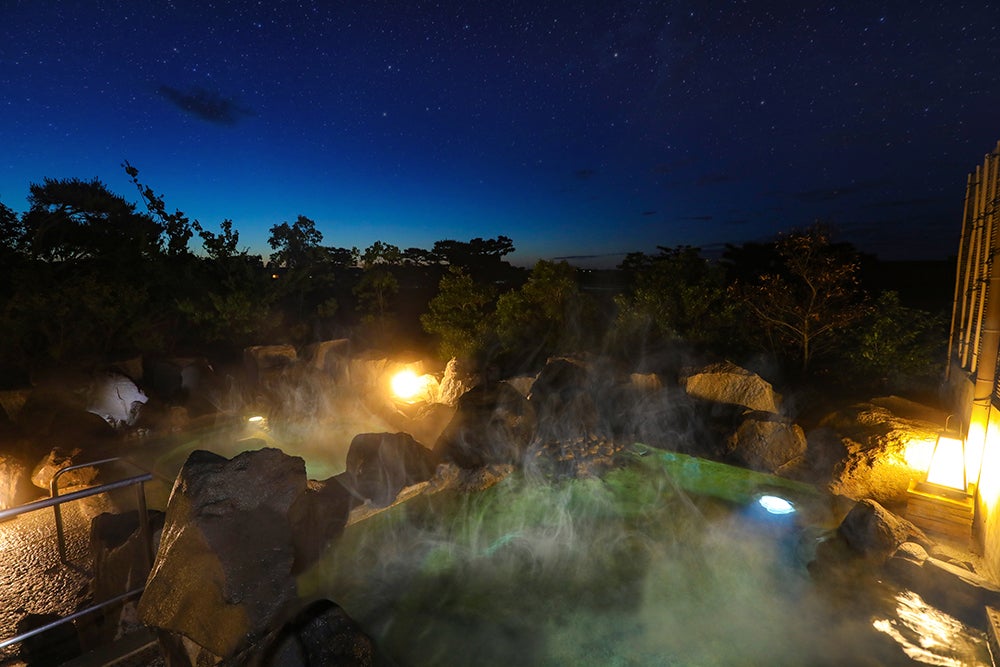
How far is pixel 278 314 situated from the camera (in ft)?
49.5

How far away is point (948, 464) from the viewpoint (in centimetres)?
474

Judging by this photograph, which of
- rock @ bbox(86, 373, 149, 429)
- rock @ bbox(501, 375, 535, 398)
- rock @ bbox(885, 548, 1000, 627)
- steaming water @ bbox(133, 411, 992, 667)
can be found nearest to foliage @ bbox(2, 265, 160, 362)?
rock @ bbox(86, 373, 149, 429)

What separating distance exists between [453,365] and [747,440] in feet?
23.0

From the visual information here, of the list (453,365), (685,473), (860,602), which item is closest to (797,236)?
(685,473)

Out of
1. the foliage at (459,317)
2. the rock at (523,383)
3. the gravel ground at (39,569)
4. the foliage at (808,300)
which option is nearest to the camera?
the gravel ground at (39,569)

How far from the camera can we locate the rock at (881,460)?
5816mm

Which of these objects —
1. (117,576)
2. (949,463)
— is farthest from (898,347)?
(117,576)

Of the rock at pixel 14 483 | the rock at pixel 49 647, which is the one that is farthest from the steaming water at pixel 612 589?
the rock at pixel 14 483

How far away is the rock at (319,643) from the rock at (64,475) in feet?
20.7

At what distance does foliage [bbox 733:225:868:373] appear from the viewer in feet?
27.9

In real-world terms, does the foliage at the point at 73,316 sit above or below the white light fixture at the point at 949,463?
above

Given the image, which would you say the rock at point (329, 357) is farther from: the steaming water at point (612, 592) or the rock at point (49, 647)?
the rock at point (49, 647)

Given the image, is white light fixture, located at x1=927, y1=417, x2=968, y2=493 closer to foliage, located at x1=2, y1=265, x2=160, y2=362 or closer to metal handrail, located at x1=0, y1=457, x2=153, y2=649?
metal handrail, located at x1=0, y1=457, x2=153, y2=649

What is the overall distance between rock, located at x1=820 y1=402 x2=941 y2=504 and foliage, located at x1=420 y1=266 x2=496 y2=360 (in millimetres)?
8320
